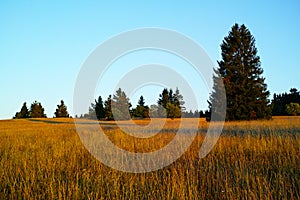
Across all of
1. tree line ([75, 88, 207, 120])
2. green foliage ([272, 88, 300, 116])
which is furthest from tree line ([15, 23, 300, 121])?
green foliage ([272, 88, 300, 116])

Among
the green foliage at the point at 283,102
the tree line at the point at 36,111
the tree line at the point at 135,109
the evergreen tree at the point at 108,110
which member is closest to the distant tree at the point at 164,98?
the tree line at the point at 135,109

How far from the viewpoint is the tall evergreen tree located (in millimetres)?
27719

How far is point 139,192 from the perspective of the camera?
365cm

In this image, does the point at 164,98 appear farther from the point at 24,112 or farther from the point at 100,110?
the point at 24,112

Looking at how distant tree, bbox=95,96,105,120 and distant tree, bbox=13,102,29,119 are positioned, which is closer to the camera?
distant tree, bbox=95,96,105,120

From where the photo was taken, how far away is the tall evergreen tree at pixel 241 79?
27.7m

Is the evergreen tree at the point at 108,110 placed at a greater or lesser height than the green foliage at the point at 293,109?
greater

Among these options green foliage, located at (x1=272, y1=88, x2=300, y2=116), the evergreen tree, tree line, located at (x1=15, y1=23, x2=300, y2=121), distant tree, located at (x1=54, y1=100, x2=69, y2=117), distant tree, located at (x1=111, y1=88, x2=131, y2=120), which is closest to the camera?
tree line, located at (x1=15, y1=23, x2=300, y2=121)

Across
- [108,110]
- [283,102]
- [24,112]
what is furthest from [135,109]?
[24,112]

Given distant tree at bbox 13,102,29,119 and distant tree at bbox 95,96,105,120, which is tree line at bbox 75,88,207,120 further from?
distant tree at bbox 13,102,29,119

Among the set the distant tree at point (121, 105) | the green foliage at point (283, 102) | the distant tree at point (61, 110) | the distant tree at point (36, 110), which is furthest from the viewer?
the distant tree at point (61, 110)

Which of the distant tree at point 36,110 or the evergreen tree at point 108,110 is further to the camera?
the distant tree at point 36,110

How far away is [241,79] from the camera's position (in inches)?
1111

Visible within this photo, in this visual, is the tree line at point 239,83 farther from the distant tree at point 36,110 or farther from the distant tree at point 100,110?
the distant tree at point 36,110
